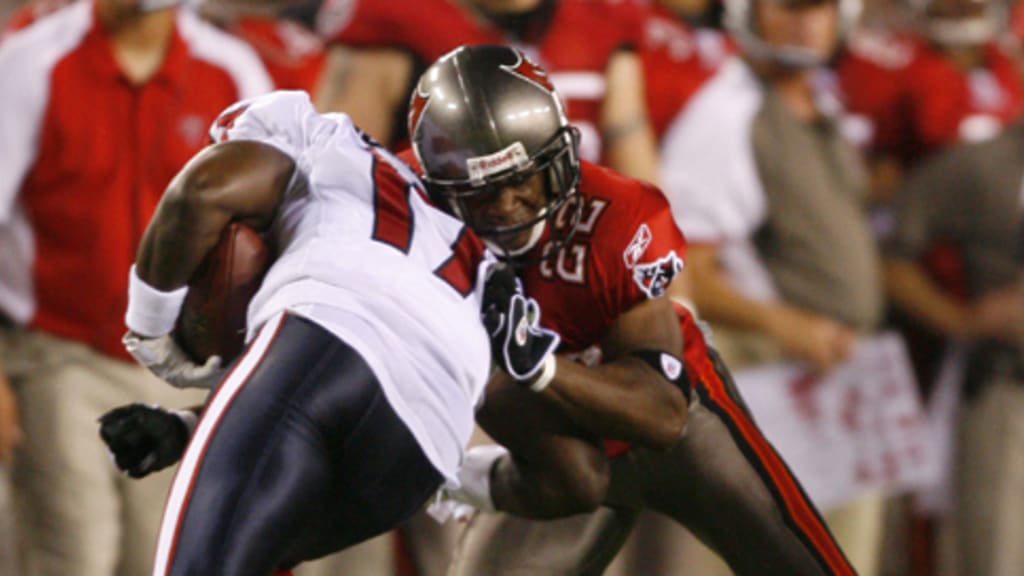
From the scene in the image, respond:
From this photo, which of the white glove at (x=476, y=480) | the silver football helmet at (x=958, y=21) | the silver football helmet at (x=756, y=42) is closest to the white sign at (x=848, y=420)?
the silver football helmet at (x=756, y=42)

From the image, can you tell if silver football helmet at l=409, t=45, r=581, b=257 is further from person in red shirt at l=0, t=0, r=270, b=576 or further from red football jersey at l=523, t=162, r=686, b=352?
person in red shirt at l=0, t=0, r=270, b=576

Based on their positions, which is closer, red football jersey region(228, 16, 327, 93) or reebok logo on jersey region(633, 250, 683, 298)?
reebok logo on jersey region(633, 250, 683, 298)

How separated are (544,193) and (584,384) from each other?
1.01ft

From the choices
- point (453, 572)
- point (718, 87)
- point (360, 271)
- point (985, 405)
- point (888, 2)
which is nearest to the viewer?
point (360, 271)

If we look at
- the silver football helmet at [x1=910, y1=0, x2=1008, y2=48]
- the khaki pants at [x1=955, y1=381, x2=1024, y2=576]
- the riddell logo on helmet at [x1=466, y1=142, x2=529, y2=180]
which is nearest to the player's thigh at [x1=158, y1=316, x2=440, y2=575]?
the riddell logo on helmet at [x1=466, y1=142, x2=529, y2=180]

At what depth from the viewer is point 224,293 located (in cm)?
245

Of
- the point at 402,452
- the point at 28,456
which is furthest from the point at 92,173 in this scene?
the point at 402,452

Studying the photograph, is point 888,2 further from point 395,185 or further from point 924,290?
point 395,185

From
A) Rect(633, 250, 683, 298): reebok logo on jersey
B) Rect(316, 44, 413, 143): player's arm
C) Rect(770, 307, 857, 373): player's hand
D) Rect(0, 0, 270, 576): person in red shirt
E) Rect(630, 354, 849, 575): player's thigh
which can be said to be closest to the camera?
Rect(633, 250, 683, 298): reebok logo on jersey

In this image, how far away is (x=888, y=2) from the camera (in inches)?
216

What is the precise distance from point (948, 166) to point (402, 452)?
276cm

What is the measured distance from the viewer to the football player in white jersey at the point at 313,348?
229 centimetres

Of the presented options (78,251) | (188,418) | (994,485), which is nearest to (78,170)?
(78,251)

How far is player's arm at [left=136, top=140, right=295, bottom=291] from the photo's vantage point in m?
2.38
